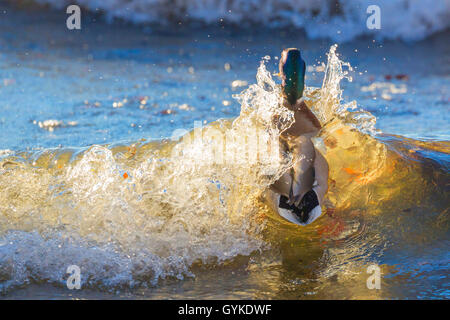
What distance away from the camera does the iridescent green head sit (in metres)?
2.50

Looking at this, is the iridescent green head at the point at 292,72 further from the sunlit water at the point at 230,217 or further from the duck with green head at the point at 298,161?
the sunlit water at the point at 230,217

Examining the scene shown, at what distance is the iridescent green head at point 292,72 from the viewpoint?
250cm

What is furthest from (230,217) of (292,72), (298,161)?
(292,72)

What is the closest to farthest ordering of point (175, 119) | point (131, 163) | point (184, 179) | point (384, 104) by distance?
point (184, 179), point (131, 163), point (175, 119), point (384, 104)

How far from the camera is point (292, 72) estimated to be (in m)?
2.51

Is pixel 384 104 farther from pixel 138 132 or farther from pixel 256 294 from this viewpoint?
pixel 256 294

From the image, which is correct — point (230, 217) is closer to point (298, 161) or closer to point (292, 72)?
point (298, 161)

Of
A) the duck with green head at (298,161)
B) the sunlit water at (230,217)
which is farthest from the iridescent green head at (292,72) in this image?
the sunlit water at (230,217)

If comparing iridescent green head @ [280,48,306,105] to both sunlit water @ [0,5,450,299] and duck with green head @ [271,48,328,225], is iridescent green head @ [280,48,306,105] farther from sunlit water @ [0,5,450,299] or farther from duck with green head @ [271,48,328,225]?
sunlit water @ [0,5,450,299]

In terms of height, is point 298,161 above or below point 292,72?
below

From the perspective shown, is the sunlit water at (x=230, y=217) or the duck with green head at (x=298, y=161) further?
the duck with green head at (x=298, y=161)

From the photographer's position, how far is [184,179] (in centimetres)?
279
